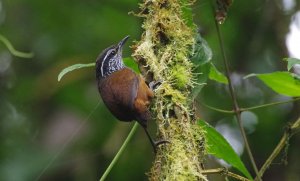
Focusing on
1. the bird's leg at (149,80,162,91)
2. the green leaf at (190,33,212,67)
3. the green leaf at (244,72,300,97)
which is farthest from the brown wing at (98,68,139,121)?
the green leaf at (244,72,300,97)

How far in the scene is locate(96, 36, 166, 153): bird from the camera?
3393 millimetres

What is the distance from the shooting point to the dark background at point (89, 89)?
517cm

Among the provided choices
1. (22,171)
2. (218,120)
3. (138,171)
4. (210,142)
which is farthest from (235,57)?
(210,142)

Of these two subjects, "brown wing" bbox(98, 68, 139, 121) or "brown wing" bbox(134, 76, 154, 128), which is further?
"brown wing" bbox(98, 68, 139, 121)

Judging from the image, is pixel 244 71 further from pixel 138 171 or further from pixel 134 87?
pixel 134 87

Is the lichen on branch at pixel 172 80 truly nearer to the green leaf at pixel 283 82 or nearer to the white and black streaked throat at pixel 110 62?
the green leaf at pixel 283 82

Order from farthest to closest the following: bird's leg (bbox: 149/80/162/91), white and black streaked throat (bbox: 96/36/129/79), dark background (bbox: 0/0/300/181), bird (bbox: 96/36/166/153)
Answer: dark background (bbox: 0/0/300/181)
white and black streaked throat (bbox: 96/36/129/79)
bird (bbox: 96/36/166/153)
bird's leg (bbox: 149/80/162/91)

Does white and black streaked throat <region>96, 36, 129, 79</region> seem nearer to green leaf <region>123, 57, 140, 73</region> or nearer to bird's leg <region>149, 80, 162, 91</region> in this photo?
green leaf <region>123, 57, 140, 73</region>

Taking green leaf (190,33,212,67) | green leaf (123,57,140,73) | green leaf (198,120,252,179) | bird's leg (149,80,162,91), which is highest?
green leaf (190,33,212,67)

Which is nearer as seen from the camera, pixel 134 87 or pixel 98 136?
pixel 134 87

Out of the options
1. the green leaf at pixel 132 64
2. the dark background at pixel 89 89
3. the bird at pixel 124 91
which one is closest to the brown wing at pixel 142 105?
the bird at pixel 124 91

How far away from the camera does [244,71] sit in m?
5.75

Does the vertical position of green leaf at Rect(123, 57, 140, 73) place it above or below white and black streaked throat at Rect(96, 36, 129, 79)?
below

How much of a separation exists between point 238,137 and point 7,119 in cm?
208
